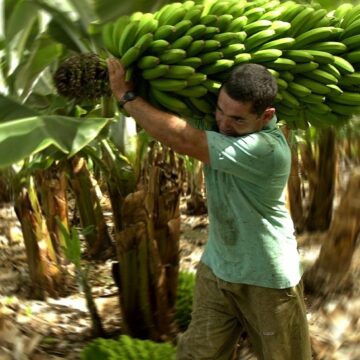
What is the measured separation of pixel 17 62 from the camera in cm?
231

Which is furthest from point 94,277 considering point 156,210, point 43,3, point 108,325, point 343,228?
point 43,3

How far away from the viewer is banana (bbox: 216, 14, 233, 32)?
140cm

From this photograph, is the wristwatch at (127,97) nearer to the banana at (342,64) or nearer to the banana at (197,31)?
the banana at (197,31)

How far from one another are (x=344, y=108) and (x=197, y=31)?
47 centimetres

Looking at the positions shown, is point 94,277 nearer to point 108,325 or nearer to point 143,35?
point 108,325

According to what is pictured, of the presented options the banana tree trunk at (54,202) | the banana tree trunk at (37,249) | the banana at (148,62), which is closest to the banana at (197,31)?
the banana at (148,62)

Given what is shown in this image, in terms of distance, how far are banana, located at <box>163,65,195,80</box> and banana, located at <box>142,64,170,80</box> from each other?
0.02 m

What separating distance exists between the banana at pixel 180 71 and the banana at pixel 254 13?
24 cm

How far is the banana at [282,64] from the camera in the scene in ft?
4.84

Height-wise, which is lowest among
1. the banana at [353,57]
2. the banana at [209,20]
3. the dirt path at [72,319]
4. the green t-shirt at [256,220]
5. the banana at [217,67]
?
the dirt path at [72,319]

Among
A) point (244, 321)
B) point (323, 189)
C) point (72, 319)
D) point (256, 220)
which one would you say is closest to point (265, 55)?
point (256, 220)

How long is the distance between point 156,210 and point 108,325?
72cm

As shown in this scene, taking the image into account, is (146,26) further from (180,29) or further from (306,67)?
(306,67)

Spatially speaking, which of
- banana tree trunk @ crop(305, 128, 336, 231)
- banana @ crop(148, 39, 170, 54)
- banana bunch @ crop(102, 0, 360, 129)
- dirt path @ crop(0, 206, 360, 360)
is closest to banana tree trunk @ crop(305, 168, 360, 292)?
dirt path @ crop(0, 206, 360, 360)
